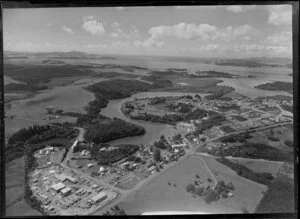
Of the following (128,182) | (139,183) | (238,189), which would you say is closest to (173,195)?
(139,183)

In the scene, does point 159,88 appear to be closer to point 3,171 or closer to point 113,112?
point 113,112

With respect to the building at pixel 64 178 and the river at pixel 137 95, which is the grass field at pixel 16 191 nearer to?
the building at pixel 64 178

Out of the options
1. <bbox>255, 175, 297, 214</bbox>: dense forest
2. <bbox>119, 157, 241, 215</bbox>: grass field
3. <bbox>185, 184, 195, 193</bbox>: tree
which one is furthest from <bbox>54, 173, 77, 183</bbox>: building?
<bbox>255, 175, 297, 214</bbox>: dense forest

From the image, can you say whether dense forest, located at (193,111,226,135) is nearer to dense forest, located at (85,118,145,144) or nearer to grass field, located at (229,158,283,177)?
grass field, located at (229,158,283,177)

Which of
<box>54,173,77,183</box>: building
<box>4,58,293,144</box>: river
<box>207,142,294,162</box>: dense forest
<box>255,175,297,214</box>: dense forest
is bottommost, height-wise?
<box>255,175,297,214</box>: dense forest

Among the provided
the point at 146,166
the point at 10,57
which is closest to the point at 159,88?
the point at 146,166

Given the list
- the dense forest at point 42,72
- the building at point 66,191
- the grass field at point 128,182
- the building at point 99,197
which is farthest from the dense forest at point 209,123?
the building at point 66,191
